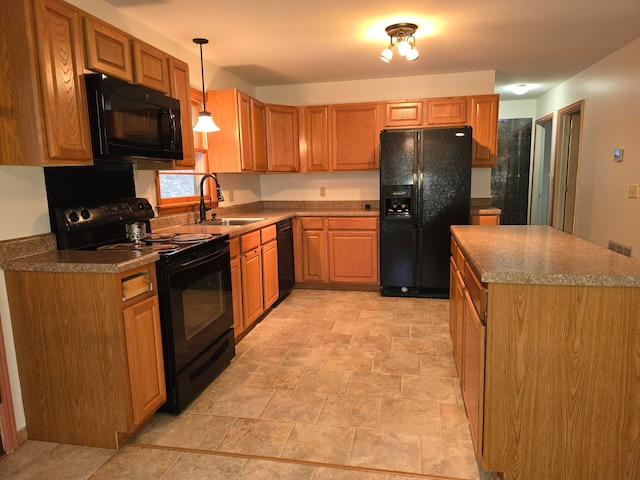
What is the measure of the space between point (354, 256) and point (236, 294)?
1781 millimetres

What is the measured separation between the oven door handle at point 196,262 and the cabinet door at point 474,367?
58.8 inches

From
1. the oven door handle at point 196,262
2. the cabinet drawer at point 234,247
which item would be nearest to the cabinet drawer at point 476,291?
the oven door handle at point 196,262

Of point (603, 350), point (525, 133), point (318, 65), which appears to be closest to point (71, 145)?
point (603, 350)

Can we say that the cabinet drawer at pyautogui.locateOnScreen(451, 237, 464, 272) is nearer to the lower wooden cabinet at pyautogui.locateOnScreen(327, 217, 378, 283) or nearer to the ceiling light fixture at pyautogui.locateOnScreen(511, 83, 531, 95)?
the lower wooden cabinet at pyautogui.locateOnScreen(327, 217, 378, 283)

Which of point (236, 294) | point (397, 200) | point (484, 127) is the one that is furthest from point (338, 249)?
point (484, 127)

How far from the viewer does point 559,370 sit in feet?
5.30

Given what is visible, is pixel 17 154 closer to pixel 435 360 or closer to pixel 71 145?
pixel 71 145

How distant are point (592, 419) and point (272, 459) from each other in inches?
52.3

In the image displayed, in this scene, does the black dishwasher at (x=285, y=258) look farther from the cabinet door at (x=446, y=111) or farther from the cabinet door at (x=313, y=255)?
the cabinet door at (x=446, y=111)

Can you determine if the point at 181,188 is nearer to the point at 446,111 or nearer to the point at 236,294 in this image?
the point at 236,294

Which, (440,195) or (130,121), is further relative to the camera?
(440,195)

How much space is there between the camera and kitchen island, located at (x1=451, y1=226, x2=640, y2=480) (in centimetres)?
156

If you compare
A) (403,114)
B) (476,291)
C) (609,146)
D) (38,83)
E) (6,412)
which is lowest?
(6,412)

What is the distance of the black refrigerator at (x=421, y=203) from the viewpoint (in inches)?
163
